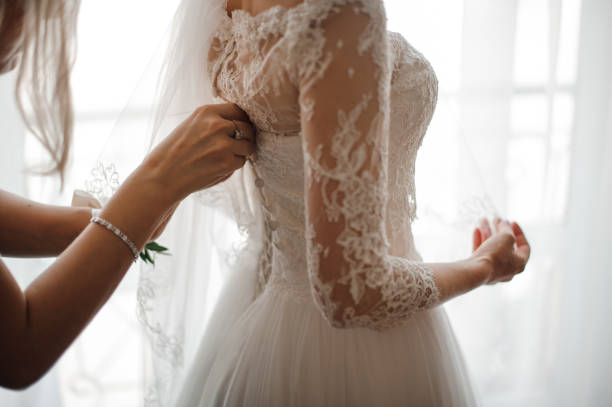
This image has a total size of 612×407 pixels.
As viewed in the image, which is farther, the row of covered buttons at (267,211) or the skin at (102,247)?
the row of covered buttons at (267,211)

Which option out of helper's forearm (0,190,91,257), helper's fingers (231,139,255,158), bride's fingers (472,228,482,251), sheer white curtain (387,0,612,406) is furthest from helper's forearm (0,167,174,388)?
sheer white curtain (387,0,612,406)

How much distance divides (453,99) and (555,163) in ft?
1.69

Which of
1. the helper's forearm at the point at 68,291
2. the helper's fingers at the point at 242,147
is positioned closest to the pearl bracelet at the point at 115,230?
the helper's forearm at the point at 68,291

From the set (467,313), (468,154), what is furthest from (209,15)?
(467,313)

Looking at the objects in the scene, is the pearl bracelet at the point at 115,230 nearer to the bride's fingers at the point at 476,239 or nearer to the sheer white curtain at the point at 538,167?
the bride's fingers at the point at 476,239

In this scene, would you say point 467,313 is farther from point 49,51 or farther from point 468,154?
point 49,51

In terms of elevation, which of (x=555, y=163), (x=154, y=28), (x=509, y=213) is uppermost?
(x=154, y=28)

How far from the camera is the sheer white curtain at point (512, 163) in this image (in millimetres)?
1449

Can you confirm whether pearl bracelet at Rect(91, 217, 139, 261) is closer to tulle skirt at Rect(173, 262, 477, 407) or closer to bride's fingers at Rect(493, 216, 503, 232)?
tulle skirt at Rect(173, 262, 477, 407)

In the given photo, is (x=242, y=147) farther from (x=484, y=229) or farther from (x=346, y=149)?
(x=484, y=229)

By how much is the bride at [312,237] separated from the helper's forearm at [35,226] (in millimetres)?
183

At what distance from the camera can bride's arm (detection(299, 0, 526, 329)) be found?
0.49 meters

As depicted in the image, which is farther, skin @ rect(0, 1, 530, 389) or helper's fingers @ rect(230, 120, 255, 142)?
helper's fingers @ rect(230, 120, 255, 142)

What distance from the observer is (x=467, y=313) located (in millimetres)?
1761
